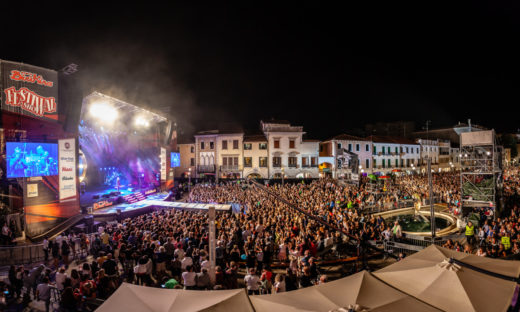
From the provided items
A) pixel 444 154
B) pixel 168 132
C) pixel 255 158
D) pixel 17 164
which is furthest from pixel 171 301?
pixel 444 154

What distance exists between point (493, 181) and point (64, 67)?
1066 inches

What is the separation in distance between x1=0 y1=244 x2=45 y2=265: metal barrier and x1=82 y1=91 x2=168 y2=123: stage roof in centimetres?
1033

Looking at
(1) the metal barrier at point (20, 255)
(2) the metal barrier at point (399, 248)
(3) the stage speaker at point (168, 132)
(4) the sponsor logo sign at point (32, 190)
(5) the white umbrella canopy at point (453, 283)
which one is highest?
(3) the stage speaker at point (168, 132)

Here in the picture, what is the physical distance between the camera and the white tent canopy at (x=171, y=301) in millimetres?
3538

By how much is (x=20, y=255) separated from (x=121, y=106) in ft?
45.8

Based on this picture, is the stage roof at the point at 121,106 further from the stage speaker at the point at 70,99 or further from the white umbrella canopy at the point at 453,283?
the white umbrella canopy at the point at 453,283

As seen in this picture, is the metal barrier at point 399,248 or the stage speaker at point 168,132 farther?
the stage speaker at point 168,132

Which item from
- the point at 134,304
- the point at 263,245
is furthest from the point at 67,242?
the point at 134,304

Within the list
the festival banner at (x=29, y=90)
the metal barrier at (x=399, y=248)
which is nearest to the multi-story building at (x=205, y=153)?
the festival banner at (x=29, y=90)

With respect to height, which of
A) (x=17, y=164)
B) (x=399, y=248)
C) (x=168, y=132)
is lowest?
(x=399, y=248)

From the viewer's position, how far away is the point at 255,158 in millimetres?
36562

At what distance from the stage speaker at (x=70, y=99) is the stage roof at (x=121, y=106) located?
58.7 inches

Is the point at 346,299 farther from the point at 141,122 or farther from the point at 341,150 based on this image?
the point at 341,150

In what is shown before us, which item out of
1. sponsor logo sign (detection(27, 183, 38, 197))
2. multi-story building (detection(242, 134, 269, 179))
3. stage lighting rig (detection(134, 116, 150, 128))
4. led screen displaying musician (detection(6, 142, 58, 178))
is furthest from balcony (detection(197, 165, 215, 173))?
sponsor logo sign (detection(27, 183, 38, 197))
